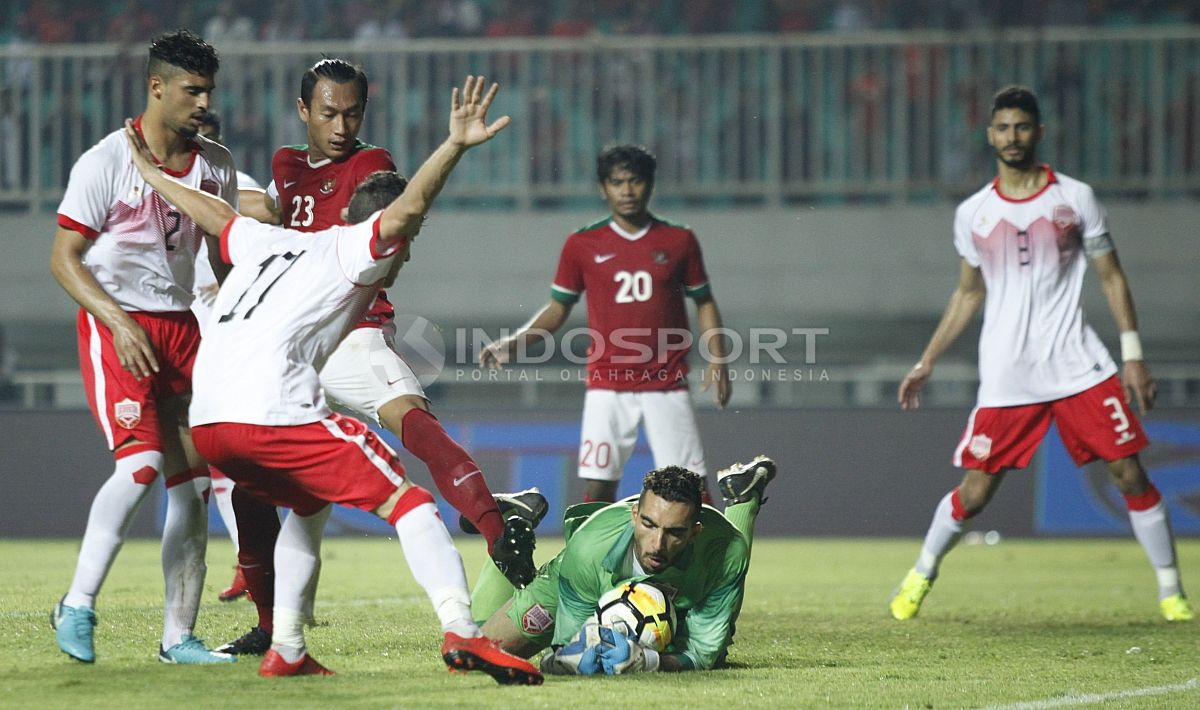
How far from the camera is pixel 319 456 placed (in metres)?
4.43

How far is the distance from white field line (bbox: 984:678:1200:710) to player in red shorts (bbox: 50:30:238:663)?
2537 mm

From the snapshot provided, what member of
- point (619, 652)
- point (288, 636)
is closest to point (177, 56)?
point (288, 636)

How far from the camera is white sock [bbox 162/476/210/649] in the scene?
201 inches

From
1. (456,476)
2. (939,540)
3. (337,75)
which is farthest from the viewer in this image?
(939,540)

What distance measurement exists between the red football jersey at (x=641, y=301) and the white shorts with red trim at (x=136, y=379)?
2881 mm

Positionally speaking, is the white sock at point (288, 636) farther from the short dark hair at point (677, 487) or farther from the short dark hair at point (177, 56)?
the short dark hair at point (177, 56)

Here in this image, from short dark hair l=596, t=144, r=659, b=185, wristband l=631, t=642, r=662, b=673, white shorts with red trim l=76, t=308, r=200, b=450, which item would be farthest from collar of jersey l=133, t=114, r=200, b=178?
short dark hair l=596, t=144, r=659, b=185

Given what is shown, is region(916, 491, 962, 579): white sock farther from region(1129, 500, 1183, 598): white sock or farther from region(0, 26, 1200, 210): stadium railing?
region(0, 26, 1200, 210): stadium railing

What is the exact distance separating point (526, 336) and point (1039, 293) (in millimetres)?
2526

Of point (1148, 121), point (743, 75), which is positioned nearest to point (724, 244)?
point (743, 75)

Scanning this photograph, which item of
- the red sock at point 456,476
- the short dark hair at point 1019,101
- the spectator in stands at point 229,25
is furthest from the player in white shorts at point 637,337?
the spectator in stands at point 229,25

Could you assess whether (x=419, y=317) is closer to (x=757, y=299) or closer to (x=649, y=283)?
(x=757, y=299)

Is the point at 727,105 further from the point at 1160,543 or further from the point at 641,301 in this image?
the point at 1160,543

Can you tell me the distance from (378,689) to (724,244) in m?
10.5
